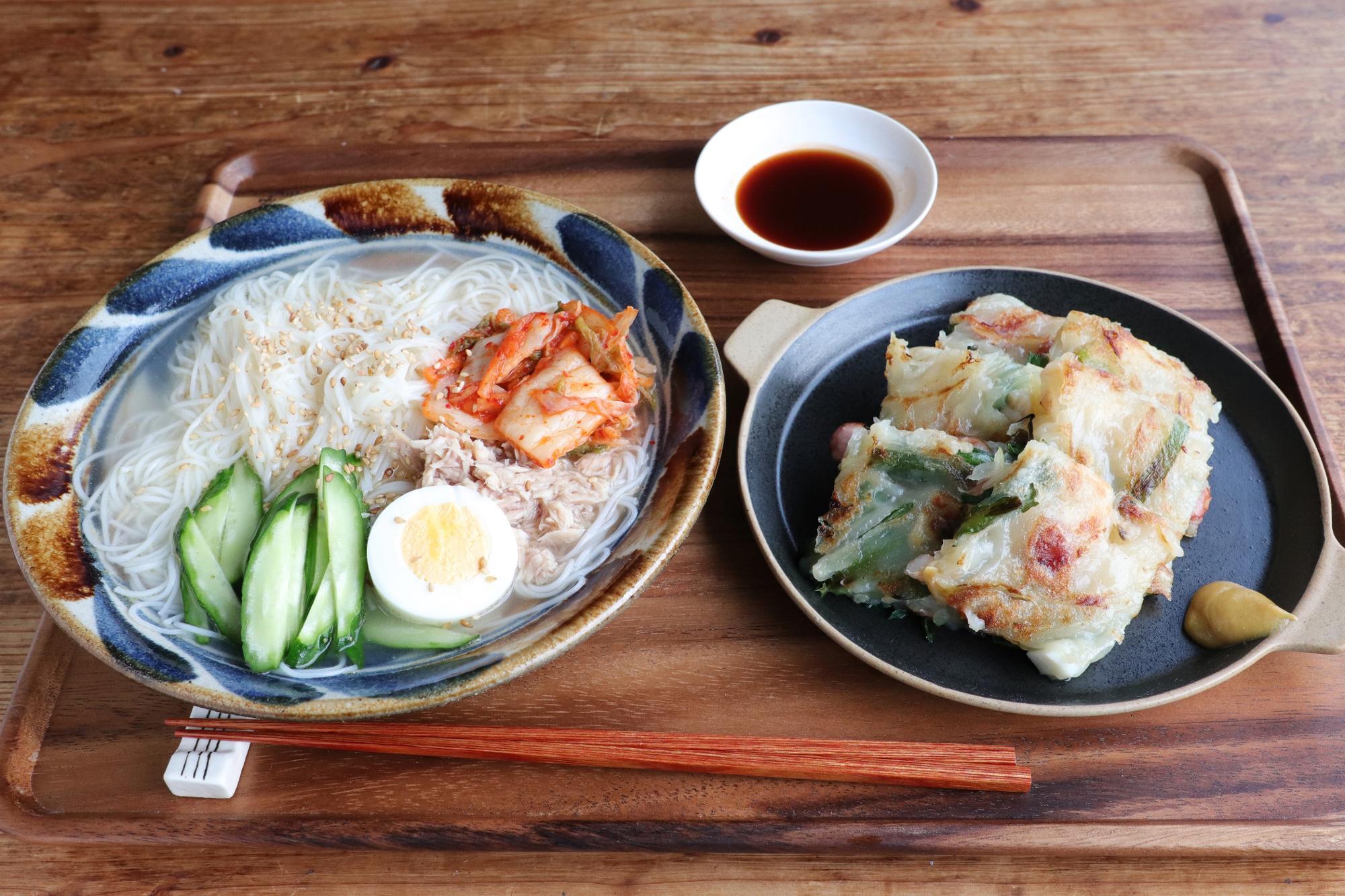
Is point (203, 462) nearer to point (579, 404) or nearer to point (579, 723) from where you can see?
point (579, 404)

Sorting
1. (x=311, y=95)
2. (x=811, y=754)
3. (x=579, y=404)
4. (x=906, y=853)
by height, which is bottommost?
(x=906, y=853)

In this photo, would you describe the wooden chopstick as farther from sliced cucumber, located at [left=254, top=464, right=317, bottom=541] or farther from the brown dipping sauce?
the brown dipping sauce

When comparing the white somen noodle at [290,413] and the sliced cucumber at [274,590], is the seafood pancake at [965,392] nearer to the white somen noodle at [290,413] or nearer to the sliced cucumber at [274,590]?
the white somen noodle at [290,413]

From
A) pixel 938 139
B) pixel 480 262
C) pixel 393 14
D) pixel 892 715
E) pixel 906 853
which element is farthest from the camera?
pixel 393 14

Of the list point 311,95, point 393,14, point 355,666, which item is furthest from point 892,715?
point 393,14

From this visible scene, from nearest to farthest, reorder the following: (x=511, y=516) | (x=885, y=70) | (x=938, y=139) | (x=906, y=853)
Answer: (x=906, y=853), (x=511, y=516), (x=938, y=139), (x=885, y=70)

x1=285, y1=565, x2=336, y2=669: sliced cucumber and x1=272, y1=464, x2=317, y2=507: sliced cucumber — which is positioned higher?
x1=272, y1=464, x2=317, y2=507: sliced cucumber

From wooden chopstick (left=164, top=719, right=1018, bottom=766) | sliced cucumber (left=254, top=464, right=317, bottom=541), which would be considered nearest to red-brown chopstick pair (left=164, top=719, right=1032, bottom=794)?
wooden chopstick (left=164, top=719, right=1018, bottom=766)
